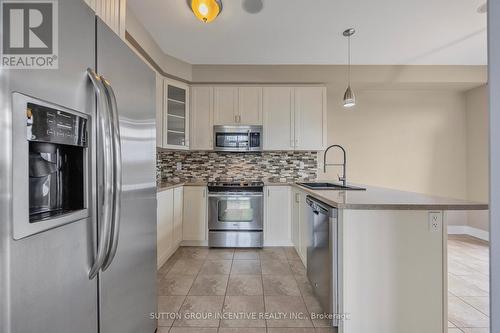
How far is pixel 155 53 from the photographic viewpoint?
274 cm

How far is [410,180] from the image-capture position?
378 centimetres

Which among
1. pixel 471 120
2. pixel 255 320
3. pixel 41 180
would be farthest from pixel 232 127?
pixel 471 120

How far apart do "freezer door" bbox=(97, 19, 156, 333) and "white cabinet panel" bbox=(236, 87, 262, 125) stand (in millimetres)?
2059

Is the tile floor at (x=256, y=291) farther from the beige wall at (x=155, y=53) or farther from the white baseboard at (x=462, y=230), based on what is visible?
the beige wall at (x=155, y=53)

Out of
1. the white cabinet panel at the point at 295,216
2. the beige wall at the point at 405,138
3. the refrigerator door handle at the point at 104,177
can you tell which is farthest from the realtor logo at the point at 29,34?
the beige wall at the point at 405,138

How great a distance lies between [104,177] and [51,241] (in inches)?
9.1

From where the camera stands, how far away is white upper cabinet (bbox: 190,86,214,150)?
3.35 m

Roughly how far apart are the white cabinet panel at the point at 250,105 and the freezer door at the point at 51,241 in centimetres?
258

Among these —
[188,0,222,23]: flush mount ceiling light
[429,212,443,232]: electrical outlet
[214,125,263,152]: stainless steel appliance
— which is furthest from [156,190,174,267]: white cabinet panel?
[429,212,443,232]: electrical outlet

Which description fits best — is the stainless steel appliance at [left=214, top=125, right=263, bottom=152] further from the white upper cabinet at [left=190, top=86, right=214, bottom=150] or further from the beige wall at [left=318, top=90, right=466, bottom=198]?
the beige wall at [left=318, top=90, right=466, bottom=198]

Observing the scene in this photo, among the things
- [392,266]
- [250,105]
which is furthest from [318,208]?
[250,105]

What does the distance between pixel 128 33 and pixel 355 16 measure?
87.8 inches

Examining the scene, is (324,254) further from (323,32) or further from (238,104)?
(238,104)

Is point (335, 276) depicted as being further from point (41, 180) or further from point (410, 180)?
point (410, 180)
